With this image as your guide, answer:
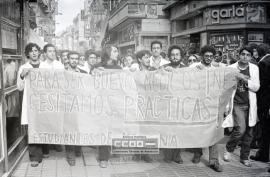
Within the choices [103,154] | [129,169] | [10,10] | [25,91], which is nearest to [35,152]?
[25,91]

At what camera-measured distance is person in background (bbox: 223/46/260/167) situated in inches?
239

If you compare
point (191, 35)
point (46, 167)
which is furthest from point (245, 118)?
A: point (191, 35)

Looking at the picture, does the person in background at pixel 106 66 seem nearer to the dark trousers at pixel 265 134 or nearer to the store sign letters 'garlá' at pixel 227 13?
the dark trousers at pixel 265 134

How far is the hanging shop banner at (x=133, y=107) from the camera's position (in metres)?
6.00

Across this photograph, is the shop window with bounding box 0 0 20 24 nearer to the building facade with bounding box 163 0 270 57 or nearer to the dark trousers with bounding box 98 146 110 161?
the dark trousers with bounding box 98 146 110 161

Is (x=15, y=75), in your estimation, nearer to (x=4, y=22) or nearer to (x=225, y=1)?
(x=4, y=22)

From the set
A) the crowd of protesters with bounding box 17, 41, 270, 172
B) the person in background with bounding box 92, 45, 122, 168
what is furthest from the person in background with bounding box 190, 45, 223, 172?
the person in background with bounding box 92, 45, 122, 168

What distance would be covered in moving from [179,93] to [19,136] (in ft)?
9.90

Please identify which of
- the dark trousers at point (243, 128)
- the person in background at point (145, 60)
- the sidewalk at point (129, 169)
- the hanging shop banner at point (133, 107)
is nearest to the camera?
the sidewalk at point (129, 169)

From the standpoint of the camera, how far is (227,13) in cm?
1645

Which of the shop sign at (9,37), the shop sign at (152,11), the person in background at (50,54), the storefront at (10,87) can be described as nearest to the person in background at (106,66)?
the person in background at (50,54)

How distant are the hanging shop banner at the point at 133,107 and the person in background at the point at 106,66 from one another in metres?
0.19

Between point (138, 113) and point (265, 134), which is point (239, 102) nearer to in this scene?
point (265, 134)

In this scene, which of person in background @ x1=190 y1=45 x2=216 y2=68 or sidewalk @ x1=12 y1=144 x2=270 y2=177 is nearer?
sidewalk @ x1=12 y1=144 x2=270 y2=177
